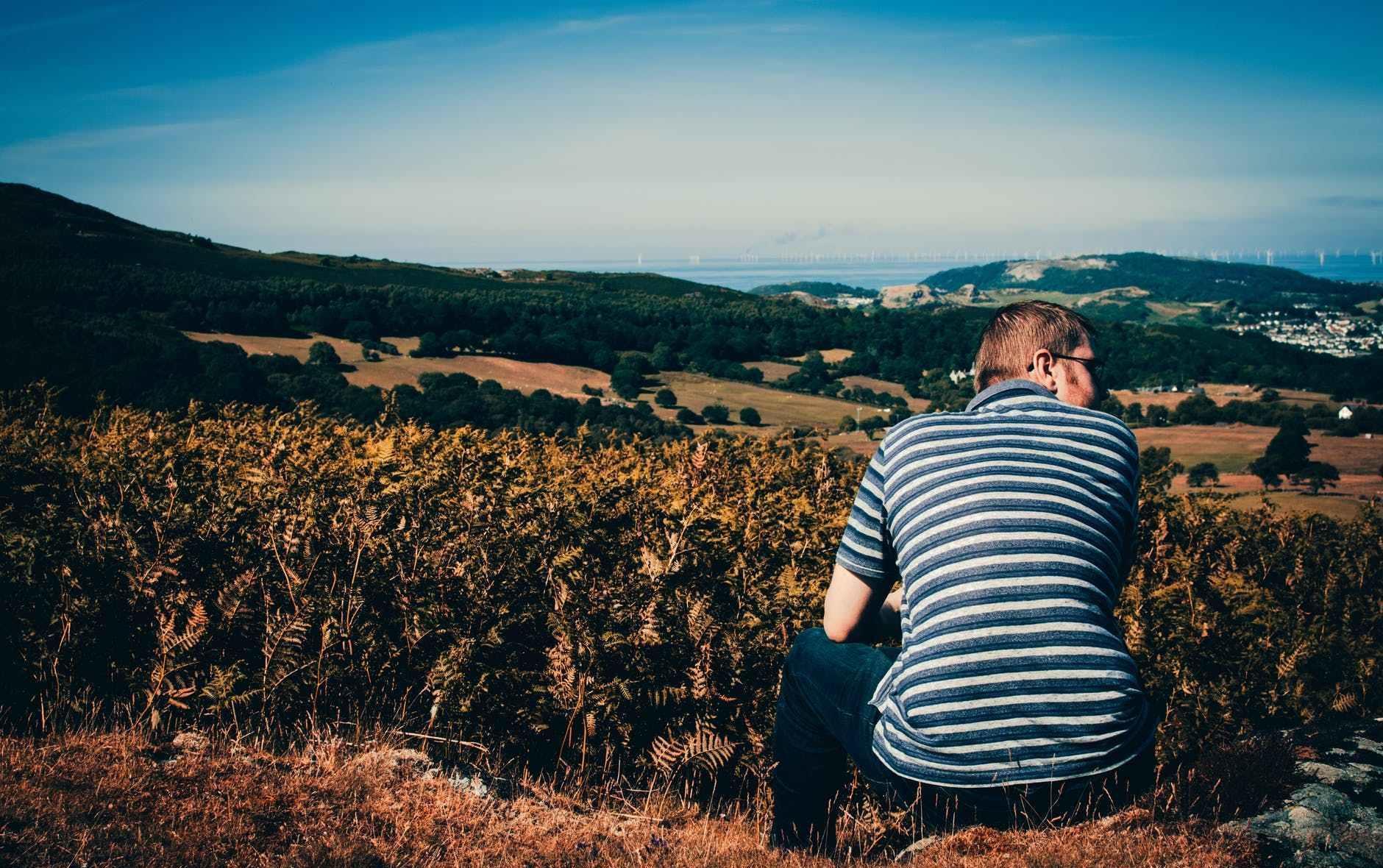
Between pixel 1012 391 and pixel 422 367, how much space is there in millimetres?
35532

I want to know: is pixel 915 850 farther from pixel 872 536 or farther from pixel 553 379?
pixel 553 379

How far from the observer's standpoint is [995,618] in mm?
2320

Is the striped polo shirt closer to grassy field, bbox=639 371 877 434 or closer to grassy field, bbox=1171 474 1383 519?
grassy field, bbox=1171 474 1383 519

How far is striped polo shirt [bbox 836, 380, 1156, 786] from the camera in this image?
2.30 meters

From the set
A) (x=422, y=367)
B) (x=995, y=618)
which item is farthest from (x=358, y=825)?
(x=422, y=367)

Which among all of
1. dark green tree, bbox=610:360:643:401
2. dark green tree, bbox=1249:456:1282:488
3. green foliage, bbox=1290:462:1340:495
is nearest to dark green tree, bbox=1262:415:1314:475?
dark green tree, bbox=1249:456:1282:488

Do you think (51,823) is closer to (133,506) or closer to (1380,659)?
(133,506)

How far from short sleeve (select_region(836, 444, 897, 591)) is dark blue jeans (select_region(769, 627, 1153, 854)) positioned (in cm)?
31

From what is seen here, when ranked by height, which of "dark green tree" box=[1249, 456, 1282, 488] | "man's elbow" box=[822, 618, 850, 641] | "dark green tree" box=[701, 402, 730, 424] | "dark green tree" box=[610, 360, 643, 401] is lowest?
"dark green tree" box=[1249, 456, 1282, 488]

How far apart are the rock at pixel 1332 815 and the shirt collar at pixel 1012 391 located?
1.68 metres

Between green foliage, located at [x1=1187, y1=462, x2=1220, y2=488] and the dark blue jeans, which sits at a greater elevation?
the dark blue jeans

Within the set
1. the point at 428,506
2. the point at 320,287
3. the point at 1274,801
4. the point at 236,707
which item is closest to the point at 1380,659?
the point at 1274,801

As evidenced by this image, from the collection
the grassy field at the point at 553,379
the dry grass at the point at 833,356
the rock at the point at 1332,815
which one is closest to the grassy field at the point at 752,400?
the grassy field at the point at 553,379

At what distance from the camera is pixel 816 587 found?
4312mm
